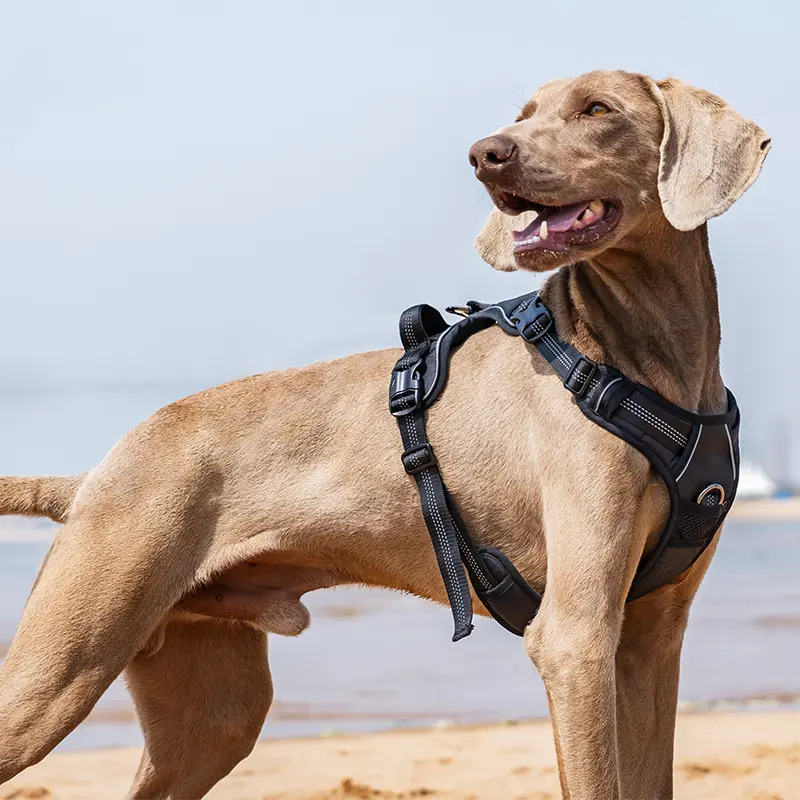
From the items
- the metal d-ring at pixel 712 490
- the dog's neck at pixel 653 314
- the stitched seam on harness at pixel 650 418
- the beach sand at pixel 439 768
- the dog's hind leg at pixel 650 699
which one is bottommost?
the beach sand at pixel 439 768

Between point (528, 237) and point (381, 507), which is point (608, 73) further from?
point (381, 507)

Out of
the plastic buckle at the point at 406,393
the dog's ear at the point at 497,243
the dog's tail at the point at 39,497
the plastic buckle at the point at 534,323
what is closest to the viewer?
the plastic buckle at the point at 534,323

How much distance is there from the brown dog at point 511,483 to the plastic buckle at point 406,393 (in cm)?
7

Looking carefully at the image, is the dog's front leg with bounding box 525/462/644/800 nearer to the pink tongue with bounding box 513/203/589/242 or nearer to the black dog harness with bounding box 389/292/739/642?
the black dog harness with bounding box 389/292/739/642

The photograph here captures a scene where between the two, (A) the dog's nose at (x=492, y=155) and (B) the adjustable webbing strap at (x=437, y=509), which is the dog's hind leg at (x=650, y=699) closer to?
(B) the adjustable webbing strap at (x=437, y=509)

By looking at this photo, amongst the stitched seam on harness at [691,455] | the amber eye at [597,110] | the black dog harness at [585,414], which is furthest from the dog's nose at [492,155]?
the stitched seam on harness at [691,455]

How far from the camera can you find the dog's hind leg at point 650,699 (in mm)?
4188

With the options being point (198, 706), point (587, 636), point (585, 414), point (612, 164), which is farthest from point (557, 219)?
point (198, 706)

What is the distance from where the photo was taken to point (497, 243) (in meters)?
4.32

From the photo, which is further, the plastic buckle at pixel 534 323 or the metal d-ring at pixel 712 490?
→ the plastic buckle at pixel 534 323

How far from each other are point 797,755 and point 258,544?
14.3 feet

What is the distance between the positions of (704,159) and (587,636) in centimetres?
151

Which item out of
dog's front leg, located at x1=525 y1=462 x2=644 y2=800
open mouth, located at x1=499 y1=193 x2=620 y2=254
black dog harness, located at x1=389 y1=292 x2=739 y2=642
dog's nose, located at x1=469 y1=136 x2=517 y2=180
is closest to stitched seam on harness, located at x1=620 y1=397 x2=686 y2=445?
black dog harness, located at x1=389 y1=292 x2=739 y2=642

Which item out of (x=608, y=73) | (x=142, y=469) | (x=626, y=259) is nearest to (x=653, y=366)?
(x=626, y=259)
